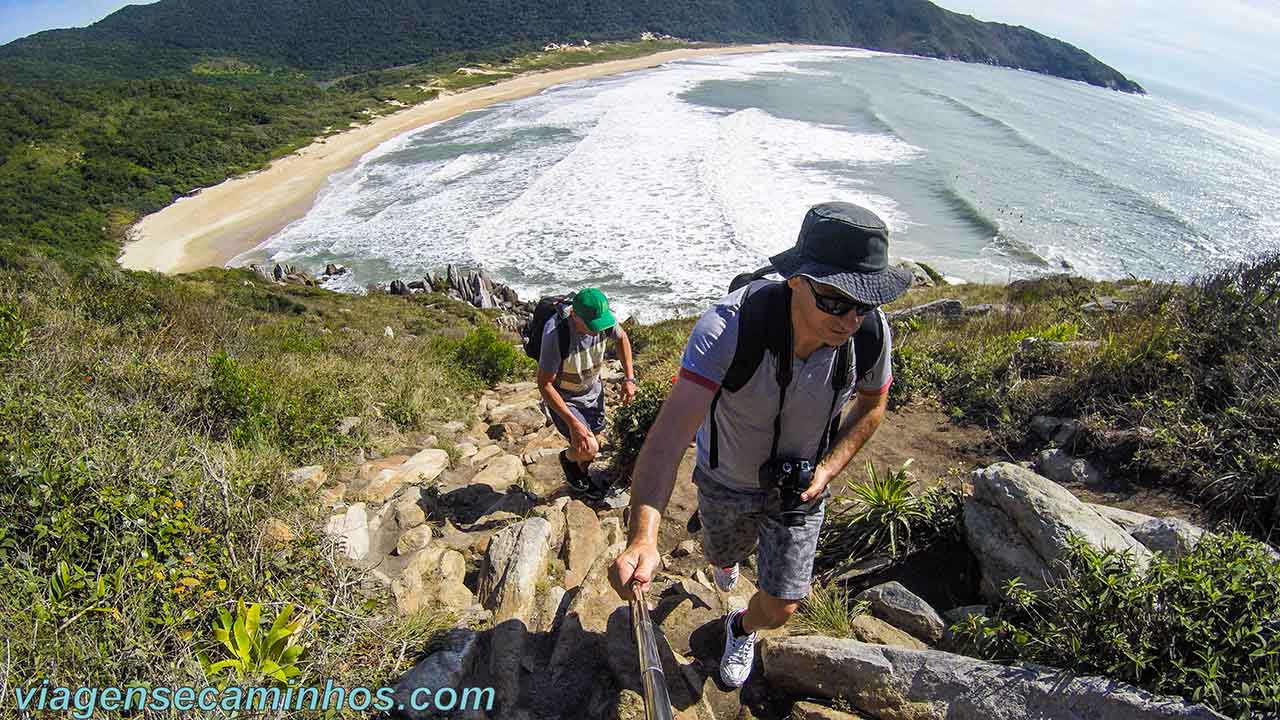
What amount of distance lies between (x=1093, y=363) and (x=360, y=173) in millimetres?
39505

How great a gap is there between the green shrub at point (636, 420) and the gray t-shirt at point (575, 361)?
0.63 metres

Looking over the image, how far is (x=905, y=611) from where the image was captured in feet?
10.2

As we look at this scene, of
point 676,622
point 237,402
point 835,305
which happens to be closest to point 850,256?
point 835,305

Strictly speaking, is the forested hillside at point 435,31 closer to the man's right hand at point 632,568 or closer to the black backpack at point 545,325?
the black backpack at point 545,325

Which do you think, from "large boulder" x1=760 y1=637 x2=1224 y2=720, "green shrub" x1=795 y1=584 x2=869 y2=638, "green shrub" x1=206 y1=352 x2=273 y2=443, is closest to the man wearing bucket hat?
"large boulder" x1=760 y1=637 x2=1224 y2=720

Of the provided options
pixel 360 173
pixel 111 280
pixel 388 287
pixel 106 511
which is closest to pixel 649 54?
pixel 360 173

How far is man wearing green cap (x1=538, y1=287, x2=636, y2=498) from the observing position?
4.34m

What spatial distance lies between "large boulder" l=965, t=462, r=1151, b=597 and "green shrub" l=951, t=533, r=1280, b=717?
30 cm

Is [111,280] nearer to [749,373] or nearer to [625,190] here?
[749,373]

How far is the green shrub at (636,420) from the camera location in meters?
5.32

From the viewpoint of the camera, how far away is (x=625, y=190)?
95.3 ft

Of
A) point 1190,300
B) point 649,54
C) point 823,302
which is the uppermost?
point 649,54

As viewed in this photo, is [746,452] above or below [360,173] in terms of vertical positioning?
below

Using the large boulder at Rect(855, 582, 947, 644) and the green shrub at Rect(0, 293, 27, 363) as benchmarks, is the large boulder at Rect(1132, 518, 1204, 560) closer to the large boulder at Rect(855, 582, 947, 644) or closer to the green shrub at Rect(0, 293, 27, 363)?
the large boulder at Rect(855, 582, 947, 644)
